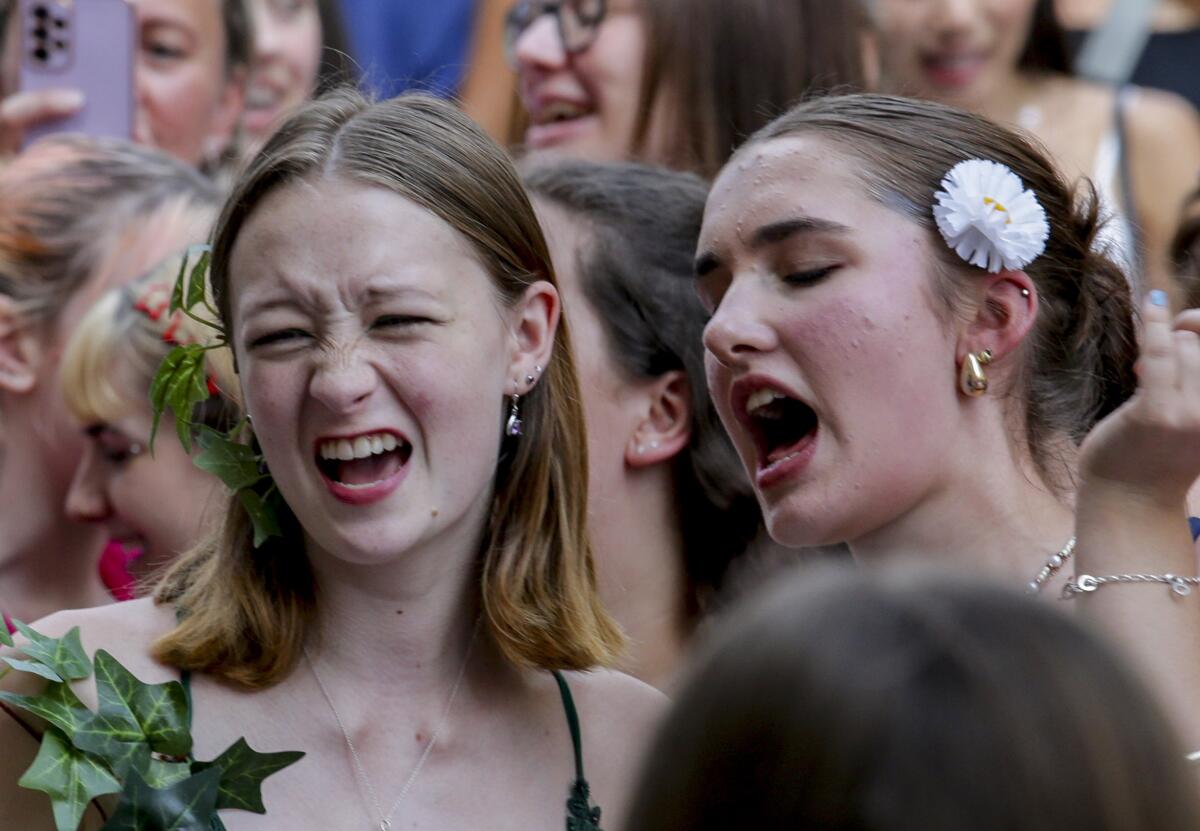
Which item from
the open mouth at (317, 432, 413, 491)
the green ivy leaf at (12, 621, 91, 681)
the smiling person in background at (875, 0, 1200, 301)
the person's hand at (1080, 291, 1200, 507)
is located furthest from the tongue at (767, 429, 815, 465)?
the smiling person in background at (875, 0, 1200, 301)

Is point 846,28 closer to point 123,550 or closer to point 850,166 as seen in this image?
point 850,166

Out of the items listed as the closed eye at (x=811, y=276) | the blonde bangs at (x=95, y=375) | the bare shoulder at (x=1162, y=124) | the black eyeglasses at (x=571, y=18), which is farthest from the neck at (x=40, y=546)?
the bare shoulder at (x=1162, y=124)

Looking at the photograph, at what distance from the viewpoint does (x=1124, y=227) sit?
3.57m

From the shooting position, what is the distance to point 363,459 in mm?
2369

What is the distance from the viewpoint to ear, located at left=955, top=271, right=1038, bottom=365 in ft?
8.33

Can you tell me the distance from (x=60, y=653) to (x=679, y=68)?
7.41 feet

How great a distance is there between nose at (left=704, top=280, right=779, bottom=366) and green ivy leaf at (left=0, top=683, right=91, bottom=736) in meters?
1.00

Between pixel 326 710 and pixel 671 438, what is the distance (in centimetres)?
115

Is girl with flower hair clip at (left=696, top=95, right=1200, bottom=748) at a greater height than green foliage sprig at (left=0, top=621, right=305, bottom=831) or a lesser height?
greater

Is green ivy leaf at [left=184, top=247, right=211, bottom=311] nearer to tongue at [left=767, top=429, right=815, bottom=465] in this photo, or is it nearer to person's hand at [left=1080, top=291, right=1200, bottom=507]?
tongue at [left=767, top=429, right=815, bottom=465]

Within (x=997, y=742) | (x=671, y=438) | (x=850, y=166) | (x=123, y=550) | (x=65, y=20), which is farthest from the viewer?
(x=65, y=20)

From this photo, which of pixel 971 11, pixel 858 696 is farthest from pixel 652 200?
pixel 858 696

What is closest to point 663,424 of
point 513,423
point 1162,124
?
point 513,423

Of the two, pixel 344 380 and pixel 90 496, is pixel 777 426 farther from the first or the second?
pixel 90 496
